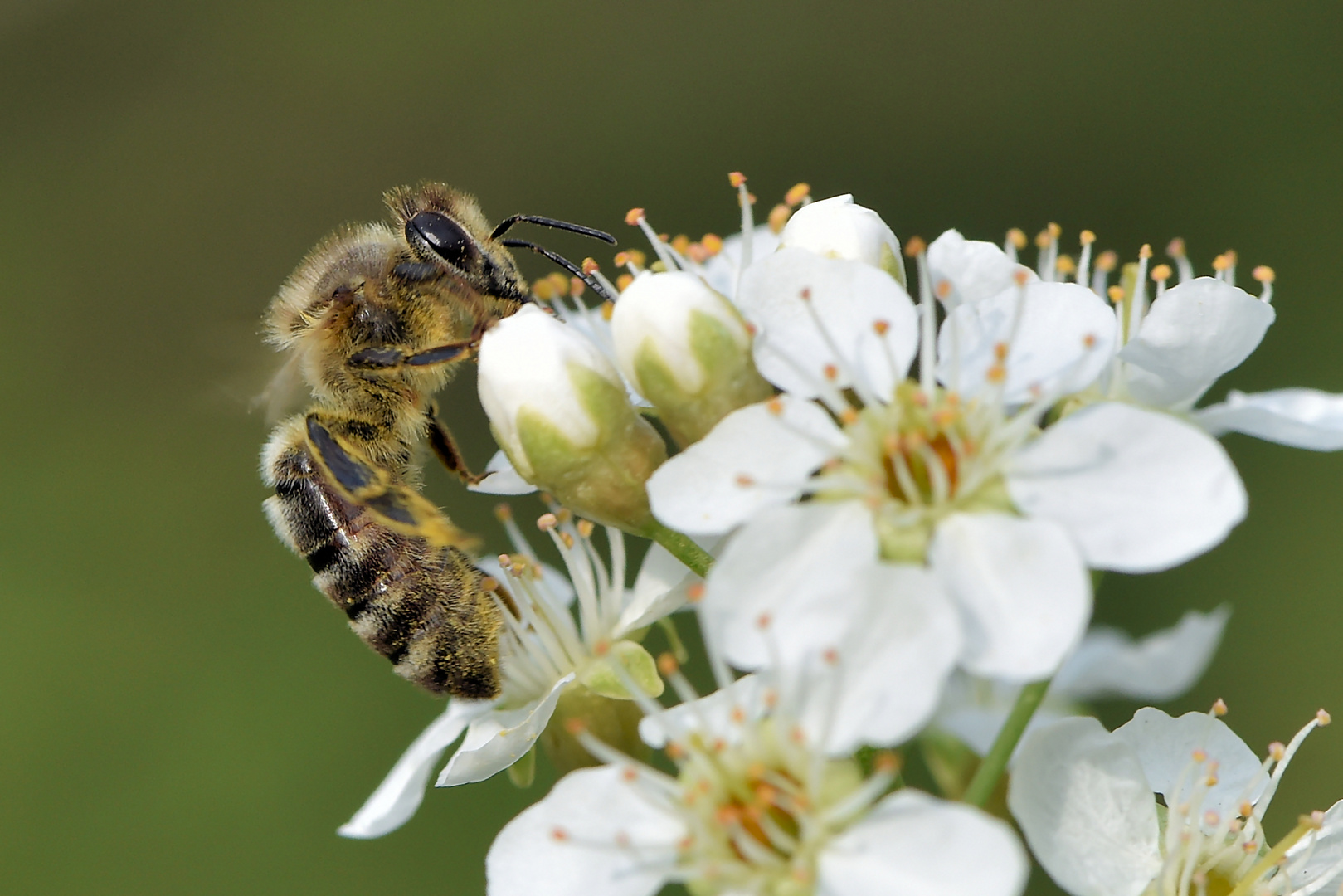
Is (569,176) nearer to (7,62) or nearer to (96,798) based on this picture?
(7,62)

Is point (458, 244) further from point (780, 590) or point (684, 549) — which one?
point (780, 590)

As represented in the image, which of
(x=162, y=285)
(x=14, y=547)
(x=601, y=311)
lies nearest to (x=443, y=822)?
(x=14, y=547)

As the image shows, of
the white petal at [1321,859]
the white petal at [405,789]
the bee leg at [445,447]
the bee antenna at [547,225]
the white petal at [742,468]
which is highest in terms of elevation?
the bee antenna at [547,225]

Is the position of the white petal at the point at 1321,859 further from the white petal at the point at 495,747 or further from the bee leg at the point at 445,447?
the bee leg at the point at 445,447

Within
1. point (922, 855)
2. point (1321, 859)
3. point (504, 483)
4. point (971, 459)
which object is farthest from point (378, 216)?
point (922, 855)

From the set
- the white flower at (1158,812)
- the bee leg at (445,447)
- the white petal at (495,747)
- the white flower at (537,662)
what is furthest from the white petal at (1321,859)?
the bee leg at (445,447)
